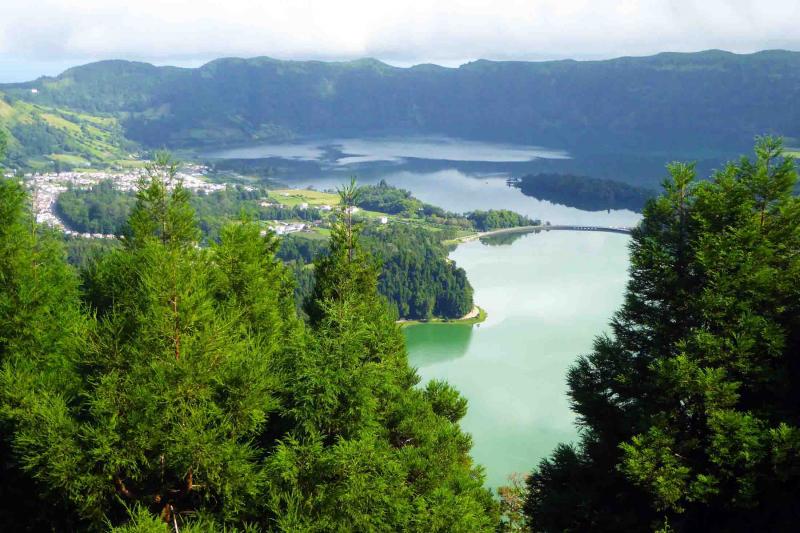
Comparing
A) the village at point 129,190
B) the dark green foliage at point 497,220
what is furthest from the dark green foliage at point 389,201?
the dark green foliage at point 497,220

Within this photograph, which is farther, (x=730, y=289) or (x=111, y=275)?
(x=111, y=275)

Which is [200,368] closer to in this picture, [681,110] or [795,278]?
[795,278]

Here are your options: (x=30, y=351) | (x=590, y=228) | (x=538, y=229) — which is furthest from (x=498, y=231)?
(x=30, y=351)

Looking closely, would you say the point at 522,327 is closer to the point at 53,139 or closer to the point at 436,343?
the point at 436,343

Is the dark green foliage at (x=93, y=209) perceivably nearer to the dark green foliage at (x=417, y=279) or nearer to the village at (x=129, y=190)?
the village at (x=129, y=190)

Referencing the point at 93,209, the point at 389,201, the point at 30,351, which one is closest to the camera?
the point at 30,351

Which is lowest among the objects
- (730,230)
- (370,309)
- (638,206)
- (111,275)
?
(638,206)

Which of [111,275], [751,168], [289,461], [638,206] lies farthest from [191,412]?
[638,206]
